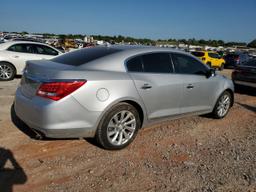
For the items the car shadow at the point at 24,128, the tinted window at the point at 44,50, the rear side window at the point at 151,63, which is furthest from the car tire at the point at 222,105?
the tinted window at the point at 44,50

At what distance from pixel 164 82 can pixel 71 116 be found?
169 cm

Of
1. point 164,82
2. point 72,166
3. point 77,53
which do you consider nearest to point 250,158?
point 164,82

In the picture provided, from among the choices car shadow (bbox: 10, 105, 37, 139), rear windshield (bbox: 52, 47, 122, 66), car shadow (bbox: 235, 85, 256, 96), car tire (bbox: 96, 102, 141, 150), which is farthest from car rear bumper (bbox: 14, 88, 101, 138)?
car shadow (bbox: 235, 85, 256, 96)

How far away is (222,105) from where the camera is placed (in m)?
6.06

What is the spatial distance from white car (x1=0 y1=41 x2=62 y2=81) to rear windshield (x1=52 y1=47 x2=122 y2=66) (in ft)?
18.5

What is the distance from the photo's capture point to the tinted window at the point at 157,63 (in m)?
4.48

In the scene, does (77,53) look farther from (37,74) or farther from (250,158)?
(250,158)

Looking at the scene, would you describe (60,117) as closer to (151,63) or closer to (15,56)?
(151,63)

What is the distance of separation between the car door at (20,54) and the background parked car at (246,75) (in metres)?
7.17

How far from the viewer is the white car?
372 inches

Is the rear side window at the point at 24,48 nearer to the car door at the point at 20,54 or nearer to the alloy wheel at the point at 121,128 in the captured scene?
the car door at the point at 20,54


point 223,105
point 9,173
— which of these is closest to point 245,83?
point 223,105

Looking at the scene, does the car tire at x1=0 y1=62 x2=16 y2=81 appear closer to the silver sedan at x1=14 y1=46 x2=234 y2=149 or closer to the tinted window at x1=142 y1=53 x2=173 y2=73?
the silver sedan at x1=14 y1=46 x2=234 y2=149

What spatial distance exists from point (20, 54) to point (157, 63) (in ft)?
21.7
